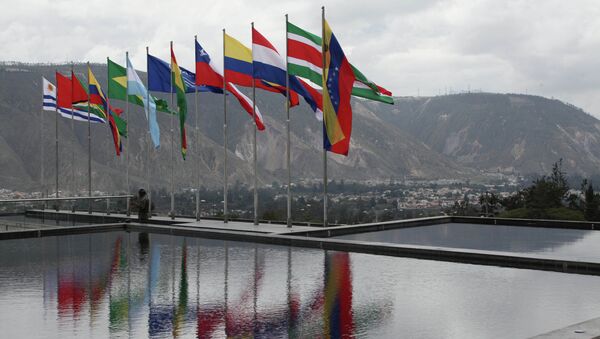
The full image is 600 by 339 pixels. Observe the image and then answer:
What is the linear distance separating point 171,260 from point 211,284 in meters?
3.40

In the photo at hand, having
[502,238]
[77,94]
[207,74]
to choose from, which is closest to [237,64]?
[207,74]

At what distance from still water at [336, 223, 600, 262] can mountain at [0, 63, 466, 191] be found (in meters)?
76.0

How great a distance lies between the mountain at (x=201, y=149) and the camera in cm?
11375

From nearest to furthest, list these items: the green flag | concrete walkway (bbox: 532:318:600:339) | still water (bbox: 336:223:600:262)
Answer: concrete walkway (bbox: 532:318:600:339) → still water (bbox: 336:223:600:262) → the green flag

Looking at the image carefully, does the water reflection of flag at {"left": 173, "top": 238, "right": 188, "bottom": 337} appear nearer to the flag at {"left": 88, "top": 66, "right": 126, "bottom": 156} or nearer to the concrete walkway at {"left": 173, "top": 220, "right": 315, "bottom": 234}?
the concrete walkway at {"left": 173, "top": 220, "right": 315, "bottom": 234}

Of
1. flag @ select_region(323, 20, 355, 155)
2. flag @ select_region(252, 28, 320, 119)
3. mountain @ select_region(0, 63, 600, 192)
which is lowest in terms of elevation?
flag @ select_region(323, 20, 355, 155)

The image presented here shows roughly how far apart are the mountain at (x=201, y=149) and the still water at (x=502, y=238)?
76018mm

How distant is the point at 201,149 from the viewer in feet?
438

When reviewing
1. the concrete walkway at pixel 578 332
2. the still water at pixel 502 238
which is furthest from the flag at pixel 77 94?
the concrete walkway at pixel 578 332

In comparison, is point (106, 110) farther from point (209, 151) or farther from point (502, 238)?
point (209, 151)

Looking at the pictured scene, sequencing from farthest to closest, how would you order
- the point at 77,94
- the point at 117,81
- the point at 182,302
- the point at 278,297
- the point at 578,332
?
the point at 77,94 < the point at 117,81 < the point at 278,297 < the point at 182,302 < the point at 578,332

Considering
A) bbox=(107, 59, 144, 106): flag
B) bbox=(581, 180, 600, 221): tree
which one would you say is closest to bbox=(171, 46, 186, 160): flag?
bbox=(107, 59, 144, 106): flag

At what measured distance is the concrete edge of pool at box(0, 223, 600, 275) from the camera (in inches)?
514

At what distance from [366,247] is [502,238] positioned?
219 inches
